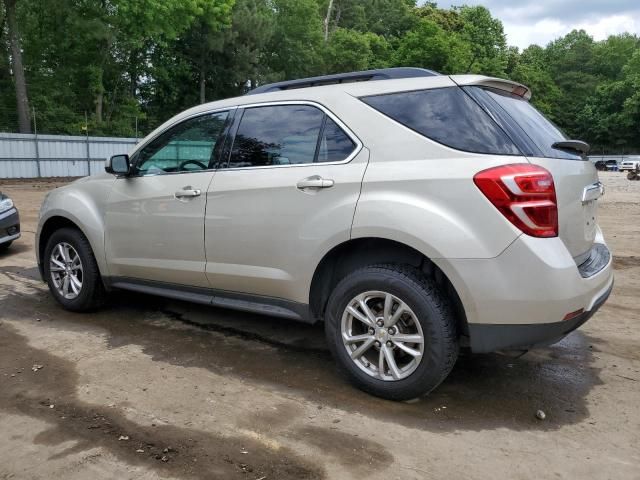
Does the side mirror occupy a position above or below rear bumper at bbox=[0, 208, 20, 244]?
above

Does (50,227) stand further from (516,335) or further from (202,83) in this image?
(202,83)

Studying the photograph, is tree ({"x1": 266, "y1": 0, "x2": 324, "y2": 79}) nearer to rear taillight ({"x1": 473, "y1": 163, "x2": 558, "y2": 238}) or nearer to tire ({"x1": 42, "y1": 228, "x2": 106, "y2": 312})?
tire ({"x1": 42, "y1": 228, "x2": 106, "y2": 312})

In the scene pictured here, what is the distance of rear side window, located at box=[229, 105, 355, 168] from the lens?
11.4 feet

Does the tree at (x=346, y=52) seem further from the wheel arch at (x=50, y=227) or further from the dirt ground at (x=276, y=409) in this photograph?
the dirt ground at (x=276, y=409)

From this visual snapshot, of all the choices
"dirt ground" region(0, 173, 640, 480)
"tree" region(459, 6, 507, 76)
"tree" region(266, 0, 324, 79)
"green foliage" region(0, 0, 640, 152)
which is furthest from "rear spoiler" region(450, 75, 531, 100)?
"tree" region(459, 6, 507, 76)

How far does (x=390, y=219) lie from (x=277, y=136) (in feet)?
3.73

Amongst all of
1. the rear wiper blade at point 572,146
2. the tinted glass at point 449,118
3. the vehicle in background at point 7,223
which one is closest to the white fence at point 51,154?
the vehicle in background at point 7,223

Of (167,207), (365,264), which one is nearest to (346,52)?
(167,207)

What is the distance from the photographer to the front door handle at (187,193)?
4.02 m

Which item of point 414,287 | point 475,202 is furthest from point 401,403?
point 475,202

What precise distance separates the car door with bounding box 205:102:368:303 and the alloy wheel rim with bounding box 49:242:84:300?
5.38ft

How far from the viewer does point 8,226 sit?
757 cm

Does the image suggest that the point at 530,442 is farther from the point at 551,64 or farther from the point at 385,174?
the point at 551,64

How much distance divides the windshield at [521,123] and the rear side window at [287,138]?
2.72 ft
